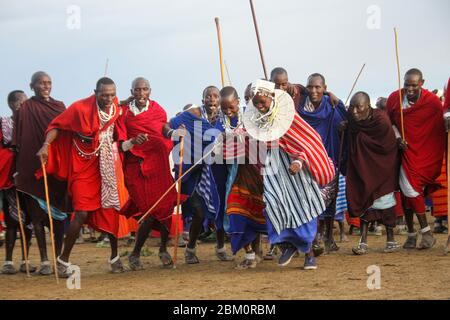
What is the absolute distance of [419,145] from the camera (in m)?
12.1

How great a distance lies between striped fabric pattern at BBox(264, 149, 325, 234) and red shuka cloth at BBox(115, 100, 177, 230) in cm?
164

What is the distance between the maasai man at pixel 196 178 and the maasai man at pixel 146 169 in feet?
0.75

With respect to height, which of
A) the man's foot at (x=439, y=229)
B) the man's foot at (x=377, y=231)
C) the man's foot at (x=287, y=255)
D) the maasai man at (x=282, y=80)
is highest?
the maasai man at (x=282, y=80)

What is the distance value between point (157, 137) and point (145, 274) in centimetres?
188

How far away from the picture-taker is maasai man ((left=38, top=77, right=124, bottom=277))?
33.3 ft

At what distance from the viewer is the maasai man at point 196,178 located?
11.4 meters

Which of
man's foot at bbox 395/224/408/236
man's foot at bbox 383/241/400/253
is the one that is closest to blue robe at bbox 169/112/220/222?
man's foot at bbox 383/241/400/253

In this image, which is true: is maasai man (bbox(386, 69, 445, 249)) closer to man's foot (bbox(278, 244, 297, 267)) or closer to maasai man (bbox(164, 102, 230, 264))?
man's foot (bbox(278, 244, 297, 267))

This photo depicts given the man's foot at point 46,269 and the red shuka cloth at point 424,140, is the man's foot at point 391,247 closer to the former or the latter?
the red shuka cloth at point 424,140

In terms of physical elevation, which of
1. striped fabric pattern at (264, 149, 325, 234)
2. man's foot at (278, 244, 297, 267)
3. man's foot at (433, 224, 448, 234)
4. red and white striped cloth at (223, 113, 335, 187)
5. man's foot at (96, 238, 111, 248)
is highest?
red and white striped cloth at (223, 113, 335, 187)

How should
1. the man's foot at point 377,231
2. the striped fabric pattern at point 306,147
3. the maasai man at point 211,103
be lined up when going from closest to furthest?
1. the striped fabric pattern at point 306,147
2. the maasai man at point 211,103
3. the man's foot at point 377,231

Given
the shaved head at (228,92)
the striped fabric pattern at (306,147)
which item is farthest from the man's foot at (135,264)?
the striped fabric pattern at (306,147)

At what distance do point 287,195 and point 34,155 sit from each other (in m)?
3.09

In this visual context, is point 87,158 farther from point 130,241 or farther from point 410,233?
point 130,241
